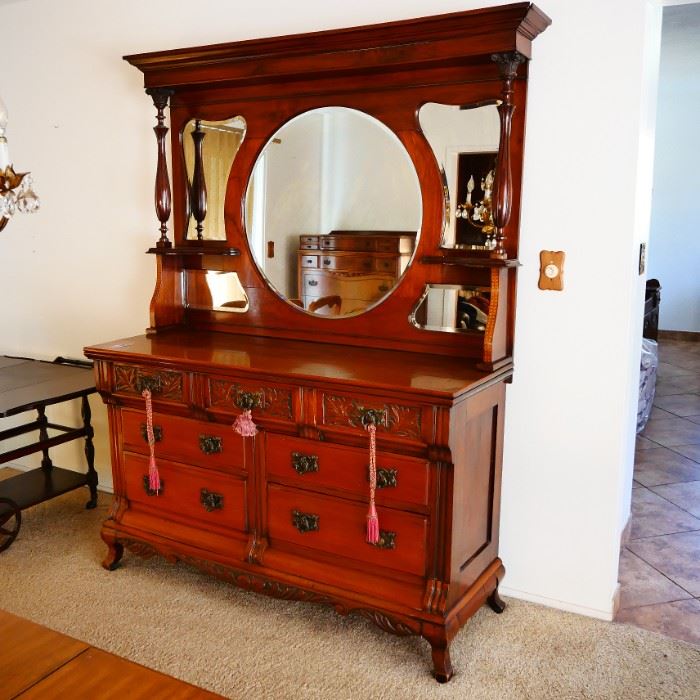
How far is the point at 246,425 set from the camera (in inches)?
91.0

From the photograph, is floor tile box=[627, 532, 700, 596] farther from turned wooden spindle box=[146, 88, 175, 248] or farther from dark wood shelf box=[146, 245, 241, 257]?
turned wooden spindle box=[146, 88, 175, 248]

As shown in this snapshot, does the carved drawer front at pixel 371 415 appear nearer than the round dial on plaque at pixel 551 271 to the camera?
Yes

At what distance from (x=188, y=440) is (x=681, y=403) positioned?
3947 mm

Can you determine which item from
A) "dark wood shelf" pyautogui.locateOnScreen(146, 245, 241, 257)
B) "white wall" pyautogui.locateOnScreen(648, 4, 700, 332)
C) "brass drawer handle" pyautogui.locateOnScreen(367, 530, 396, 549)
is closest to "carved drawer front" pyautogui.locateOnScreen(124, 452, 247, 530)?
"brass drawer handle" pyautogui.locateOnScreen(367, 530, 396, 549)

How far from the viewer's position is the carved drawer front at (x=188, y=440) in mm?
2436

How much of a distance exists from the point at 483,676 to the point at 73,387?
193cm

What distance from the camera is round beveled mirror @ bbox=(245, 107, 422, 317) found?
8.16ft

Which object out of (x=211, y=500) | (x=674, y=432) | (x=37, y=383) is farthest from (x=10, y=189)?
(x=674, y=432)

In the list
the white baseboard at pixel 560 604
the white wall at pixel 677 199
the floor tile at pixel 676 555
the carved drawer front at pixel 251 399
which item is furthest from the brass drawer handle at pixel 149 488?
the white wall at pixel 677 199

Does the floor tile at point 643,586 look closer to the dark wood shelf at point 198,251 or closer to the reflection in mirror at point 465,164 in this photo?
the reflection in mirror at point 465,164

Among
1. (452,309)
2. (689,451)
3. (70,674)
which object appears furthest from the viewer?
(689,451)

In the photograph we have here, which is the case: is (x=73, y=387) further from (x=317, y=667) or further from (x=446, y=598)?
(x=446, y=598)

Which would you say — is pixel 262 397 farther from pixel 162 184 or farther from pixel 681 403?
pixel 681 403

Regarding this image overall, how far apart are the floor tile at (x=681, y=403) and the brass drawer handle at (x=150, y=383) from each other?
12.3ft
